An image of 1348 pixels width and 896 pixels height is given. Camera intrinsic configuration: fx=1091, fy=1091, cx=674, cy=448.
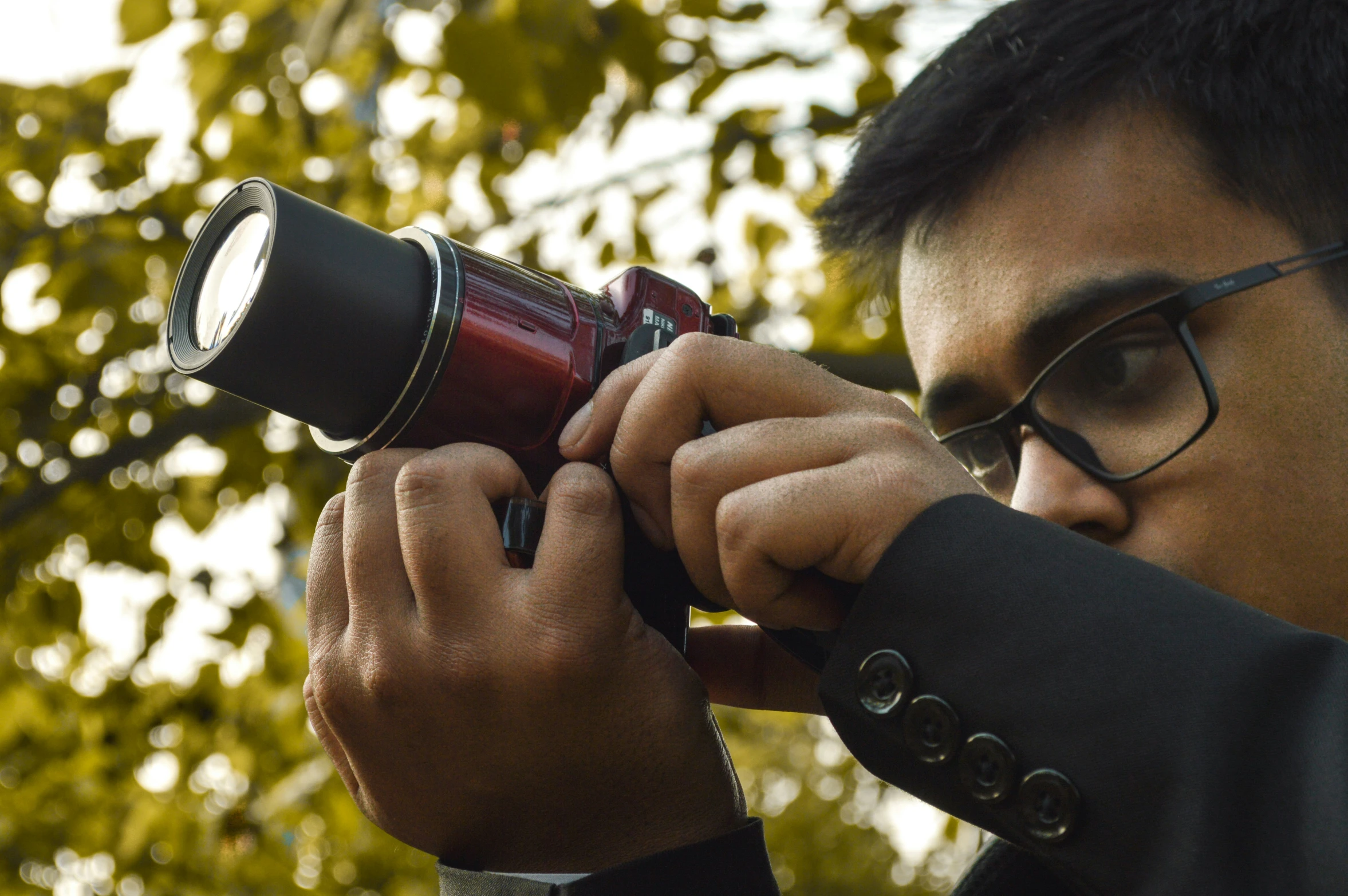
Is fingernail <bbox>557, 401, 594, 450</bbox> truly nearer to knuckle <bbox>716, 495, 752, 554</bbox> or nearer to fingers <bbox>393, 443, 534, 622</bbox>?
fingers <bbox>393, 443, 534, 622</bbox>

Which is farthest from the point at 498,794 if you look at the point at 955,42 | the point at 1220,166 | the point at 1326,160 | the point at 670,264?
the point at 670,264

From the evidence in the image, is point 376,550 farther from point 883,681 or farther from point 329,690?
point 883,681

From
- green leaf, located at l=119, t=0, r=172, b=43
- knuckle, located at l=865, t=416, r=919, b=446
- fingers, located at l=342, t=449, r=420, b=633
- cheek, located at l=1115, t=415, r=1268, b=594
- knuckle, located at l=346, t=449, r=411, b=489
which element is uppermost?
knuckle, located at l=865, t=416, r=919, b=446

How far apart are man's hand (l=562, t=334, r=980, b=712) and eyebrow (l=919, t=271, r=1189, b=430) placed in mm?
429

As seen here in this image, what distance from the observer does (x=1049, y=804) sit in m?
0.72

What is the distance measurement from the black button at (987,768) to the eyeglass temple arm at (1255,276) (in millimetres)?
653

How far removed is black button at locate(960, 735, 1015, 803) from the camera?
29.1 inches

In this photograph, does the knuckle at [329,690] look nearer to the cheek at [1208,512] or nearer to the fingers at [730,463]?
the fingers at [730,463]

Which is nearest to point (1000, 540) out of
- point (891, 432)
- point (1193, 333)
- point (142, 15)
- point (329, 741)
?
point (891, 432)

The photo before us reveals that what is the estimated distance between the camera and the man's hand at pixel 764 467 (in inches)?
32.6

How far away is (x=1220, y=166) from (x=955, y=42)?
513 millimetres

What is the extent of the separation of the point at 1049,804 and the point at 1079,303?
2.24 ft

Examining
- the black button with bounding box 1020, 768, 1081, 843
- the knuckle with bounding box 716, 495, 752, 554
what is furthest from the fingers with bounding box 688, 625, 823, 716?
the black button with bounding box 1020, 768, 1081, 843

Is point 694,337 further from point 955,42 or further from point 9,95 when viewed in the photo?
point 9,95
